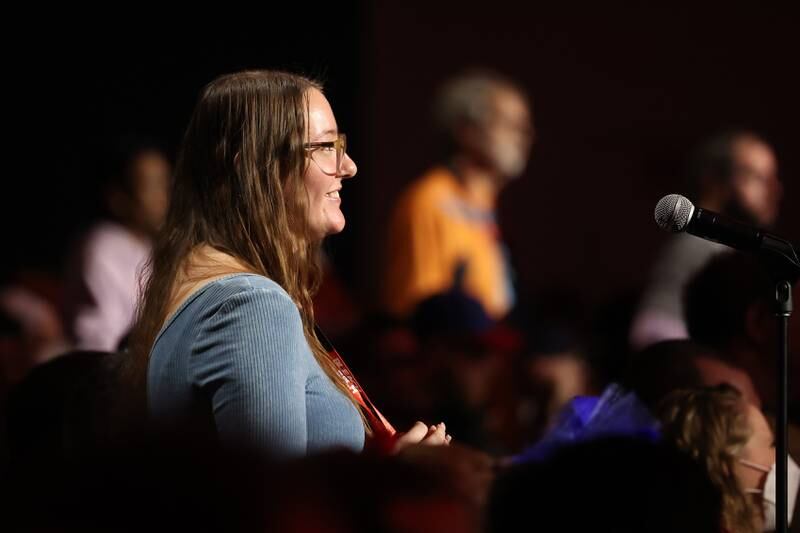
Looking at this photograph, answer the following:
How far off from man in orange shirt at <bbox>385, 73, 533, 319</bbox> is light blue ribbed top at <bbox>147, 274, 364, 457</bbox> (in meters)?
2.54

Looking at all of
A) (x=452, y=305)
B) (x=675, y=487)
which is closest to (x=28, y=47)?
(x=452, y=305)

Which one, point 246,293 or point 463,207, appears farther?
point 463,207

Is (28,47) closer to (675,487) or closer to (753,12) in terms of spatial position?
(753,12)

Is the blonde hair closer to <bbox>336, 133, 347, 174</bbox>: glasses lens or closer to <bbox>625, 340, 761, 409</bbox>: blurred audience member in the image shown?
<bbox>625, 340, 761, 409</bbox>: blurred audience member

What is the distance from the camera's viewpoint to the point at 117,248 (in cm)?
448

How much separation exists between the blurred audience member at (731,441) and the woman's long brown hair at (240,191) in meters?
0.66

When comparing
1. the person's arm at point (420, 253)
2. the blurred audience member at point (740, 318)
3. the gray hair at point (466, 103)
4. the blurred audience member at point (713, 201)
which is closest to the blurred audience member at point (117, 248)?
the person's arm at point (420, 253)

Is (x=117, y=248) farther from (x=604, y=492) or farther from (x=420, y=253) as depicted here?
(x=604, y=492)

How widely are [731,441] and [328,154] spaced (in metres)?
0.89

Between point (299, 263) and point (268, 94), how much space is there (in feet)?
0.93

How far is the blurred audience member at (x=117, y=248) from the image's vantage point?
14.3 ft

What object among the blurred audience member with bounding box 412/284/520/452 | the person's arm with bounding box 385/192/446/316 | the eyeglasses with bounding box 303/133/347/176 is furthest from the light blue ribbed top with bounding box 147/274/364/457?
the person's arm with bounding box 385/192/446/316

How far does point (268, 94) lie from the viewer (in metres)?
2.14

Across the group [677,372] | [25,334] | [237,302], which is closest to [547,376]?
[25,334]
